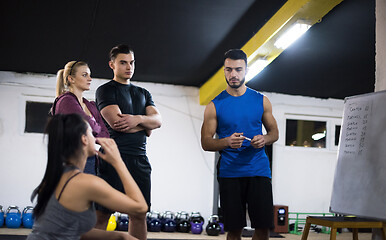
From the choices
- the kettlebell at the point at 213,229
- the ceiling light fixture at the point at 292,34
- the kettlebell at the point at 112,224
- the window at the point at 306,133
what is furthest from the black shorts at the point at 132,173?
the window at the point at 306,133

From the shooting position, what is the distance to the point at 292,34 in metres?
4.50

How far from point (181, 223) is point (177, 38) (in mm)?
2626

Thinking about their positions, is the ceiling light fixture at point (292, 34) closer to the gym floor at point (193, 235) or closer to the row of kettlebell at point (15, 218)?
the gym floor at point (193, 235)

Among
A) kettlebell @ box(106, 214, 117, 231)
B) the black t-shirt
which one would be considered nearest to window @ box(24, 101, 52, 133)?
kettlebell @ box(106, 214, 117, 231)

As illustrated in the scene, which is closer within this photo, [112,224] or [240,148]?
[240,148]

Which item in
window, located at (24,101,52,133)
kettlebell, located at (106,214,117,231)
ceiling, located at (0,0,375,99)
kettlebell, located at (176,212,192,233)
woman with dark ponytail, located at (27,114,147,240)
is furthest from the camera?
window, located at (24,101,52,133)

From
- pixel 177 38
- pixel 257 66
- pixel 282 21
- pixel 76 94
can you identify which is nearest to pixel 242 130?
pixel 76 94

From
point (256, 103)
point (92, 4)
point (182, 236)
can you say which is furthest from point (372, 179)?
point (182, 236)

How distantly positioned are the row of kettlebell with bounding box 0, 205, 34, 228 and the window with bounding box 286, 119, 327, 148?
4136 millimetres

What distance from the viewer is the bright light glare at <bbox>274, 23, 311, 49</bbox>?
4.29 metres

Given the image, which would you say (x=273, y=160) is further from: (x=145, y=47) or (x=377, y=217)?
(x=377, y=217)

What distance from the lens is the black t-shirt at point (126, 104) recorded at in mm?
2547

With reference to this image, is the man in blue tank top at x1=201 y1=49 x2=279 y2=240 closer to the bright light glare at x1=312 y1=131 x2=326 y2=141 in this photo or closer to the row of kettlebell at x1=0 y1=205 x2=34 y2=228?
the row of kettlebell at x1=0 y1=205 x2=34 y2=228

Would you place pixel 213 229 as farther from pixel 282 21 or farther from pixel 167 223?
pixel 282 21
